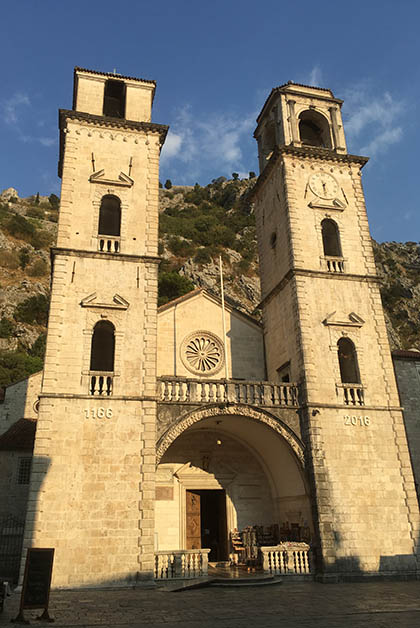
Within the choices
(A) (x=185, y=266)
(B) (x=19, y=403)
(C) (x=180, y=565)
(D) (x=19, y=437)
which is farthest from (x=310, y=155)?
(A) (x=185, y=266)

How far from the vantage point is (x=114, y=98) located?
21.8 m

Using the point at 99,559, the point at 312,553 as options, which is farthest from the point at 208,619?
the point at 312,553

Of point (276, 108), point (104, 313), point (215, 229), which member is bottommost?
point (104, 313)

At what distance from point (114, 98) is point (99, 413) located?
14678 millimetres

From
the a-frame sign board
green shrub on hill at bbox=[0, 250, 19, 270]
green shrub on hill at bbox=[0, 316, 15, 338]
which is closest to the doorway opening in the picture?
the a-frame sign board

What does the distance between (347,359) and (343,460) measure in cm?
417

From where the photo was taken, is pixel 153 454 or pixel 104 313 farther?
pixel 104 313

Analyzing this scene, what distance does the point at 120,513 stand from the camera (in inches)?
509

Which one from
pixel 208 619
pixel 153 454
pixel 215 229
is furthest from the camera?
pixel 215 229

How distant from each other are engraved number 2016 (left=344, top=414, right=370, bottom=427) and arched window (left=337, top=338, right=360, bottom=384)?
1.26 metres

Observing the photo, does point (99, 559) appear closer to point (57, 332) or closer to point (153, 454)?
point (153, 454)

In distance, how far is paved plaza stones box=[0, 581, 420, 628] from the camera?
7.75m

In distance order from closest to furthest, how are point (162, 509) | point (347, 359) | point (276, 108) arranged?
point (162, 509), point (347, 359), point (276, 108)

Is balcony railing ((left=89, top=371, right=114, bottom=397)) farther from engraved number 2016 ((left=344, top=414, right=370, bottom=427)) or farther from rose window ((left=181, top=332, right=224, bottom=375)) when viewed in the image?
engraved number 2016 ((left=344, top=414, right=370, bottom=427))
